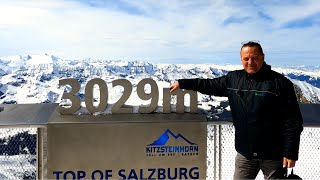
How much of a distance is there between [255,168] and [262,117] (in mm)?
538

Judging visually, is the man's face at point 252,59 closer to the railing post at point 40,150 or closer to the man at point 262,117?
the man at point 262,117

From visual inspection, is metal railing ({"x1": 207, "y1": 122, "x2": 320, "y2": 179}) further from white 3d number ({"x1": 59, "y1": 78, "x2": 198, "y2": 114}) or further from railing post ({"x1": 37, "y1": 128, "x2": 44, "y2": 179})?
railing post ({"x1": 37, "y1": 128, "x2": 44, "y2": 179})

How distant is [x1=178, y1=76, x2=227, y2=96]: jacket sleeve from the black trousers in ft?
2.14

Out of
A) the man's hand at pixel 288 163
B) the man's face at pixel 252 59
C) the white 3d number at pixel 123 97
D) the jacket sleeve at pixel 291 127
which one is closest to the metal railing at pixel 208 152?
the white 3d number at pixel 123 97

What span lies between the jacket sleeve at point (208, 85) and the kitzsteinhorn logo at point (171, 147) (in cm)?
52

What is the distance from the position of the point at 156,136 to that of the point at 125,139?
32 centimetres

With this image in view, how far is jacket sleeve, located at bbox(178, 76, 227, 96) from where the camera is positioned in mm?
3830

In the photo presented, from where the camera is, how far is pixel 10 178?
4.56 meters

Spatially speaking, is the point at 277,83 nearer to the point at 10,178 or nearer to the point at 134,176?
the point at 134,176

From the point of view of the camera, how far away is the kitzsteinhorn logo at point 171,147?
4082mm

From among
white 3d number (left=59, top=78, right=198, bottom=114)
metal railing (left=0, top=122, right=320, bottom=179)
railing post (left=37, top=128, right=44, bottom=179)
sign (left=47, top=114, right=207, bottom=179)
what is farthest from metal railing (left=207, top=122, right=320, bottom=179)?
railing post (left=37, top=128, right=44, bottom=179)

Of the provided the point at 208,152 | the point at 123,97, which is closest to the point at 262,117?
the point at 208,152

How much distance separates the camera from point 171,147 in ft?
13.5

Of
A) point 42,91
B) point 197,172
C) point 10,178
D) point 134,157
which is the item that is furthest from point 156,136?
point 42,91
